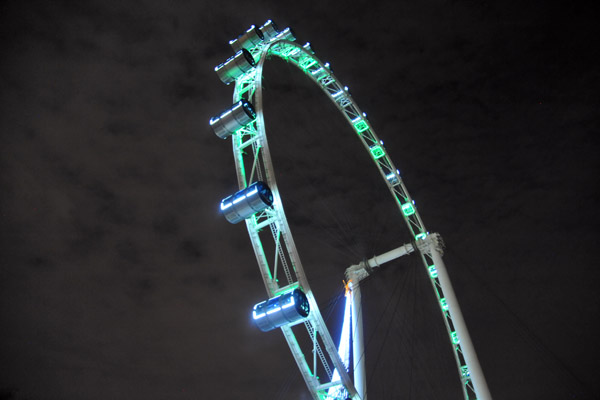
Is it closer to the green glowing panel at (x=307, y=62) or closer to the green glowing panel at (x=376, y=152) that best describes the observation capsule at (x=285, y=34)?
the green glowing panel at (x=307, y=62)

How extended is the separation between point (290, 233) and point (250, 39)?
11853 millimetres

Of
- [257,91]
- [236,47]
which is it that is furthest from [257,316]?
[236,47]

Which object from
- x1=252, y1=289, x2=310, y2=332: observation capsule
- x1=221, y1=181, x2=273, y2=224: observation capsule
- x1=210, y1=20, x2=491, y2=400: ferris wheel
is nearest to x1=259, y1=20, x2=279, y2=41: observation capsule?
x1=210, y1=20, x2=491, y2=400: ferris wheel

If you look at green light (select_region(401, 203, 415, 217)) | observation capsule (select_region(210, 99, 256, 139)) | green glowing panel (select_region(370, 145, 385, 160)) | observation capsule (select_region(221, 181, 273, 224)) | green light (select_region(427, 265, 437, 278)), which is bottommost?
green light (select_region(427, 265, 437, 278))

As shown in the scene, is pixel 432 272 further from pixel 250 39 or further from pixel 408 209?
pixel 250 39

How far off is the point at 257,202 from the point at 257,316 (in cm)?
419

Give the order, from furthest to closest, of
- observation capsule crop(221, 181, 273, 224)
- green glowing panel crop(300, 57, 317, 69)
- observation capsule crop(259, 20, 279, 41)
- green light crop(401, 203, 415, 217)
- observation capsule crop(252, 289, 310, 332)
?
1. green light crop(401, 203, 415, 217)
2. green glowing panel crop(300, 57, 317, 69)
3. observation capsule crop(259, 20, 279, 41)
4. observation capsule crop(221, 181, 273, 224)
5. observation capsule crop(252, 289, 310, 332)

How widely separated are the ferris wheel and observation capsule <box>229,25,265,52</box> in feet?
0.18

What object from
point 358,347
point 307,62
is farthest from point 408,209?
point 307,62

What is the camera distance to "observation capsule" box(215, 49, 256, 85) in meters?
18.5

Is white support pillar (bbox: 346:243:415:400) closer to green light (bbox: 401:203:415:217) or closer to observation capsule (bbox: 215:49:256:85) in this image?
green light (bbox: 401:203:415:217)

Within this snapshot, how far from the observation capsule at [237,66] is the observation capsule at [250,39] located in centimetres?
161

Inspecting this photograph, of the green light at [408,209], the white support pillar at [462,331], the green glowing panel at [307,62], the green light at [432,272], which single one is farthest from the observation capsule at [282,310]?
the green glowing panel at [307,62]

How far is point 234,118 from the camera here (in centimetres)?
1686
